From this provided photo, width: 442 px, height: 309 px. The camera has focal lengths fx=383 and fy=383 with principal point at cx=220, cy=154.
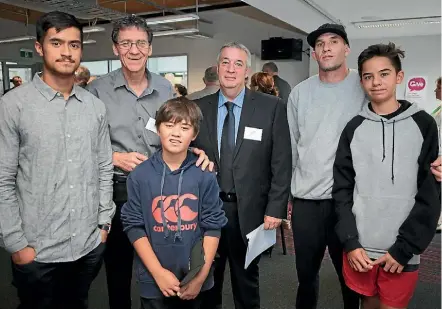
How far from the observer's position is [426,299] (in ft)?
9.52

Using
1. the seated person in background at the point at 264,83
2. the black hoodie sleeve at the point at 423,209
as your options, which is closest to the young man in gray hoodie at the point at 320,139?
the black hoodie sleeve at the point at 423,209

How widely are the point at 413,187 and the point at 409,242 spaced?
9.2 inches

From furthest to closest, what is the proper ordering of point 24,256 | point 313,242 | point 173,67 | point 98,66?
point 98,66 → point 173,67 → point 313,242 → point 24,256

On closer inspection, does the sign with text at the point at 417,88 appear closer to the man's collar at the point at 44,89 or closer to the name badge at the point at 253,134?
the name badge at the point at 253,134

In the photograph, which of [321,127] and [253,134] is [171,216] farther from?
[321,127]

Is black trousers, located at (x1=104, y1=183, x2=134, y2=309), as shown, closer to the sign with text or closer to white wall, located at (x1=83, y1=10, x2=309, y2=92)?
the sign with text

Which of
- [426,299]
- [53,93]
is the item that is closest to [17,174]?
[53,93]

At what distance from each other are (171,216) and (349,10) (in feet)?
18.0

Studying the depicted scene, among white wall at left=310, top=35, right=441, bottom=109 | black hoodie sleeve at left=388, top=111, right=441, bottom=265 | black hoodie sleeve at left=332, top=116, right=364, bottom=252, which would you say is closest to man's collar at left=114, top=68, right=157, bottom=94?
black hoodie sleeve at left=332, top=116, right=364, bottom=252

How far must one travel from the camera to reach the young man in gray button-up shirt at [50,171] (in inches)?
58.8

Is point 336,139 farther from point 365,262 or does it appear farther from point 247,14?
point 247,14

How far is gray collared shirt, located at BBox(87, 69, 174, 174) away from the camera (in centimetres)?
191

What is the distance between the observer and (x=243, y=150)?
1.96m

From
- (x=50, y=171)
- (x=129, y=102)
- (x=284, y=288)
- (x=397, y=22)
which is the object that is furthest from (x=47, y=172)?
(x=397, y=22)
